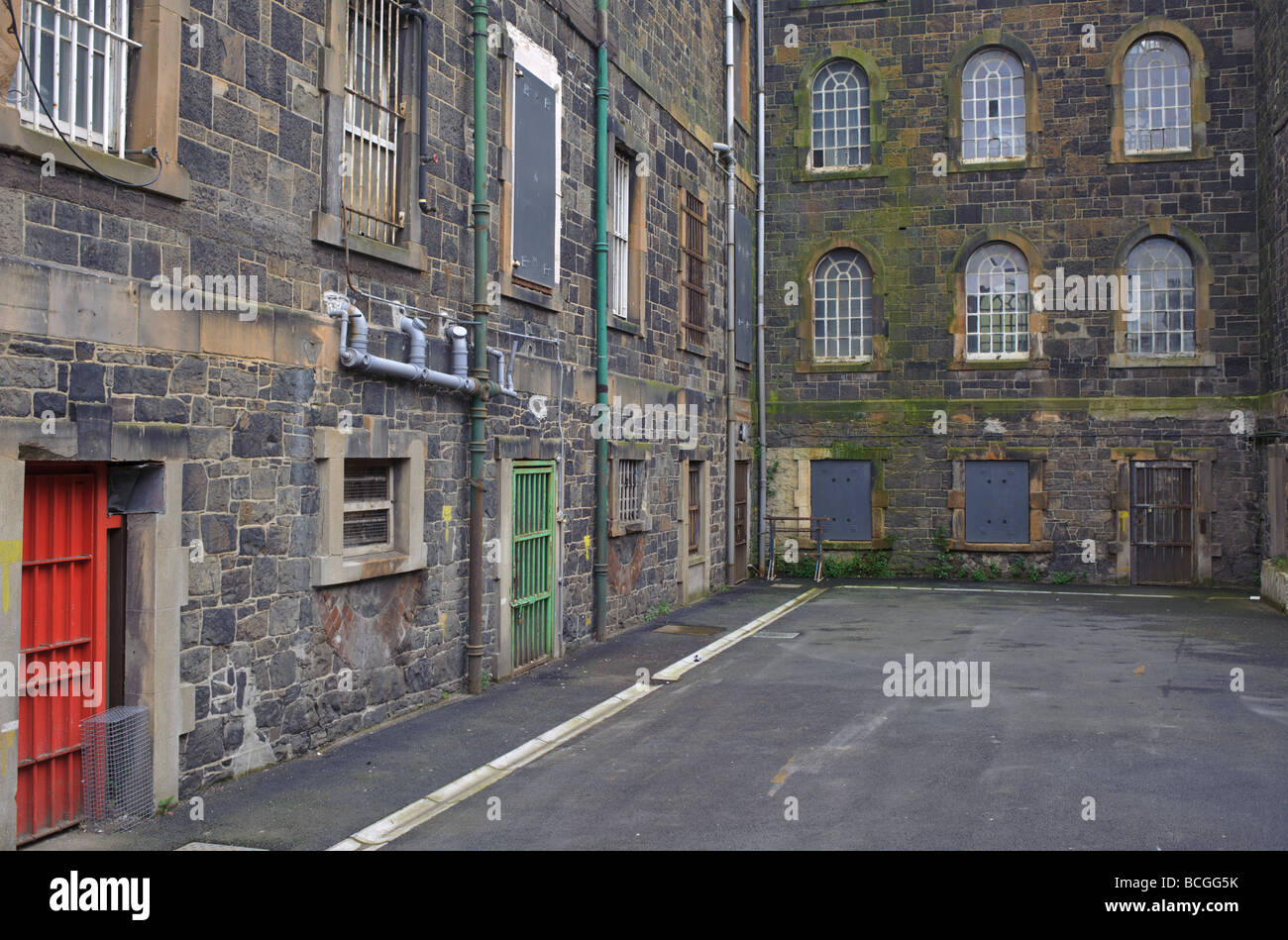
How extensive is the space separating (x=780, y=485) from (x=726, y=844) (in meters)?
16.0

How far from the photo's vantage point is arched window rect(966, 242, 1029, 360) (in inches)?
826

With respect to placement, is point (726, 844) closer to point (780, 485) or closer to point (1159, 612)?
point (1159, 612)

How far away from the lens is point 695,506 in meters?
18.2

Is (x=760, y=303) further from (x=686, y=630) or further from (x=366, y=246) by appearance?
(x=366, y=246)

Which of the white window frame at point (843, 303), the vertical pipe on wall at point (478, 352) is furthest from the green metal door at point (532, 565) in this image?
the white window frame at point (843, 303)

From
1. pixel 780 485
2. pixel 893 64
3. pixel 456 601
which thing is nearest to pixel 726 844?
pixel 456 601

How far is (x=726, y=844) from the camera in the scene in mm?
6238

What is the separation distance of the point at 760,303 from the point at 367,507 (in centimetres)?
1373

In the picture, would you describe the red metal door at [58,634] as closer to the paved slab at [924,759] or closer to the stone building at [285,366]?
the stone building at [285,366]

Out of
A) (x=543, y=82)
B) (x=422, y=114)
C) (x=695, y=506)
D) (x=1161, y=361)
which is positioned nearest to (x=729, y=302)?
(x=695, y=506)

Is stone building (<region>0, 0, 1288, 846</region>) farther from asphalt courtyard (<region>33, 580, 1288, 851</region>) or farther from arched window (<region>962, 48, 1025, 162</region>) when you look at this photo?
asphalt courtyard (<region>33, 580, 1288, 851</region>)

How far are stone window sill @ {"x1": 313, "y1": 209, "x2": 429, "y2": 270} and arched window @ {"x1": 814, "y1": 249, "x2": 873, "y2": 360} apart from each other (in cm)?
1355

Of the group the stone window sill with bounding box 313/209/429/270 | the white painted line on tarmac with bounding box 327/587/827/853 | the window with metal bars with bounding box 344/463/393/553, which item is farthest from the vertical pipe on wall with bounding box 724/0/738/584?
the window with metal bars with bounding box 344/463/393/553

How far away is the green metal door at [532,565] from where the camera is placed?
38.0 ft
